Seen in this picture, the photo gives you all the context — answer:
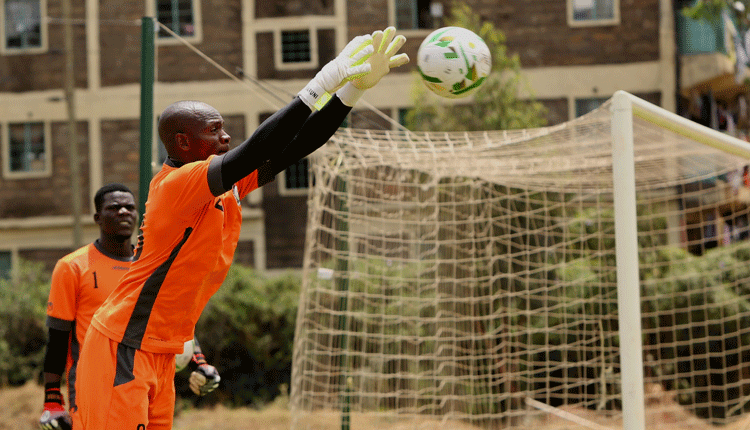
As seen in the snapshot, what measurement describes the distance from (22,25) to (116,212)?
1404cm

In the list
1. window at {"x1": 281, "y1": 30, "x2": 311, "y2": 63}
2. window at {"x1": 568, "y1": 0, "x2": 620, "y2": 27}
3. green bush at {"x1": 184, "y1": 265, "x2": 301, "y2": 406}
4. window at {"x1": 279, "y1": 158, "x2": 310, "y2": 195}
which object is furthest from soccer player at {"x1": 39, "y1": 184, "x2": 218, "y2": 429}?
window at {"x1": 568, "y1": 0, "x2": 620, "y2": 27}

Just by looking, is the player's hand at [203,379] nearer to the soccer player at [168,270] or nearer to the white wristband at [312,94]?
the soccer player at [168,270]

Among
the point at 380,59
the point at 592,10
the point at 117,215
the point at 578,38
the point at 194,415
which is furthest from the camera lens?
the point at 592,10

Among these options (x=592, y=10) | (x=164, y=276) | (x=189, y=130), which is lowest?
(x=164, y=276)

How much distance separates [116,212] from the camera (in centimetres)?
379

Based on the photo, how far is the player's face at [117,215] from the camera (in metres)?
3.79

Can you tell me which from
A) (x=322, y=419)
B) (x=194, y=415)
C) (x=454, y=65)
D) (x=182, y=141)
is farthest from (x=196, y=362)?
(x=194, y=415)

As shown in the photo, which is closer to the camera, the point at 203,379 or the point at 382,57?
the point at 382,57

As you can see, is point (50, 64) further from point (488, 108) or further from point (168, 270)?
point (168, 270)

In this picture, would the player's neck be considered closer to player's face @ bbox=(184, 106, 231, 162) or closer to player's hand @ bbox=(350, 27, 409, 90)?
player's face @ bbox=(184, 106, 231, 162)

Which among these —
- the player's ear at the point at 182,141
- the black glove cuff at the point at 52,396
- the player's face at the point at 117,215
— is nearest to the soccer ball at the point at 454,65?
the player's ear at the point at 182,141

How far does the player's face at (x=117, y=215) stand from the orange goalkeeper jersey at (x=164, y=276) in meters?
0.88

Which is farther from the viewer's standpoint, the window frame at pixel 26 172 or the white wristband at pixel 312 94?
the window frame at pixel 26 172

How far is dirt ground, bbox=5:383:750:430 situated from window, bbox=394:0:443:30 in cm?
797
